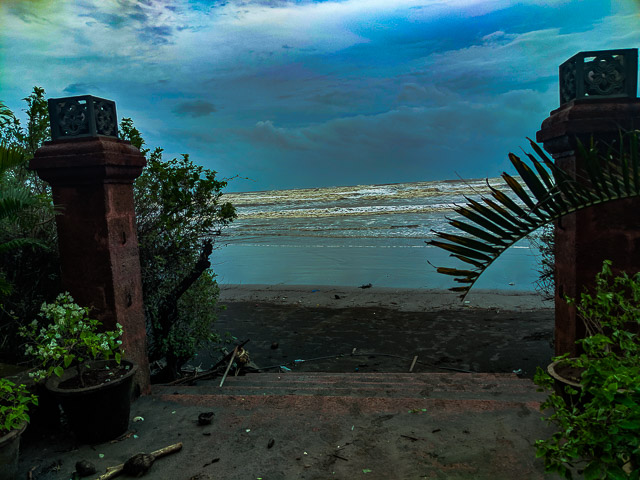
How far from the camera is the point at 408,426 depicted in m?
3.62

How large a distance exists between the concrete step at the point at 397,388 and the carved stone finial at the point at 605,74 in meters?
2.49

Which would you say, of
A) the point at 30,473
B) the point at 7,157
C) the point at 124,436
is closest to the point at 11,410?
the point at 30,473

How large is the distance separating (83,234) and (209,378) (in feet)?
8.18

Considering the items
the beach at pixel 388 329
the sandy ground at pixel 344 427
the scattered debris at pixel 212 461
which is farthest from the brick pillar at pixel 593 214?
the scattered debris at pixel 212 461

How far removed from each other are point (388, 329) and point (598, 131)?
5.38 metres

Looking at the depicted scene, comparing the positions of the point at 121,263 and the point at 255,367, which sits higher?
the point at 121,263

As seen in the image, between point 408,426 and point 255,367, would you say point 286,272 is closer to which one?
point 255,367

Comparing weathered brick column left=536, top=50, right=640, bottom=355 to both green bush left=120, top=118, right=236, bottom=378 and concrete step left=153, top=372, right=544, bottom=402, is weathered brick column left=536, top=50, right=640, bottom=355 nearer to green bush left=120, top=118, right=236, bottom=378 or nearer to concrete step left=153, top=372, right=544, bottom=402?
concrete step left=153, top=372, right=544, bottom=402

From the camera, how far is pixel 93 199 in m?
4.19

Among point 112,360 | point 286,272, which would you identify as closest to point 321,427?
point 112,360

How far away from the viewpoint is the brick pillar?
371cm

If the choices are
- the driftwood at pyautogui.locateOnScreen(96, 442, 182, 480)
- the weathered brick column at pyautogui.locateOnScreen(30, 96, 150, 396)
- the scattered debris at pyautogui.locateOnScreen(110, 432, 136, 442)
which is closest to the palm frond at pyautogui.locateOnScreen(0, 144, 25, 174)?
the weathered brick column at pyautogui.locateOnScreen(30, 96, 150, 396)

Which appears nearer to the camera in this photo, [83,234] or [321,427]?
[321,427]

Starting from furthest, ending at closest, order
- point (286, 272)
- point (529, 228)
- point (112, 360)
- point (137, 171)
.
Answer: point (286, 272), point (137, 171), point (112, 360), point (529, 228)
